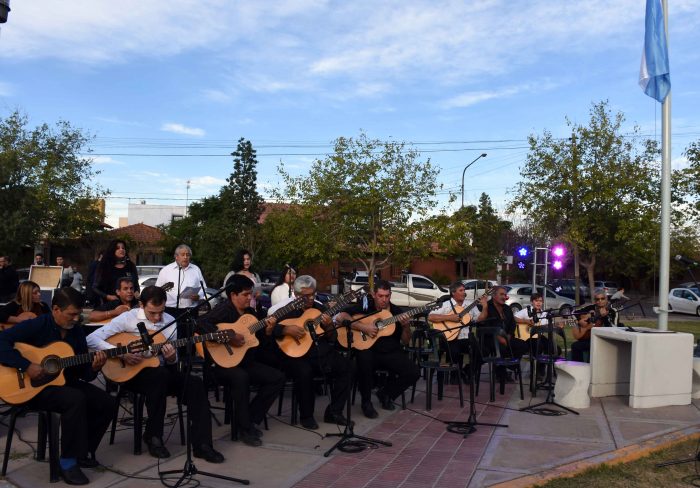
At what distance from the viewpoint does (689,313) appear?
3162cm

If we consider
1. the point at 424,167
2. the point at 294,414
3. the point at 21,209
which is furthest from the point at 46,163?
the point at 294,414

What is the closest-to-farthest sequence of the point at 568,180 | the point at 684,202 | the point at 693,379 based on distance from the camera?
the point at 693,379 < the point at 684,202 < the point at 568,180

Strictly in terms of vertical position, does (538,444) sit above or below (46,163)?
below

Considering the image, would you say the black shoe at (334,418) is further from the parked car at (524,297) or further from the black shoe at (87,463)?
the parked car at (524,297)

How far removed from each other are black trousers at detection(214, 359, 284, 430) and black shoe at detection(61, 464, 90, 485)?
1.61 m

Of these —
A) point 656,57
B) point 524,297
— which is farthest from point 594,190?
point 656,57

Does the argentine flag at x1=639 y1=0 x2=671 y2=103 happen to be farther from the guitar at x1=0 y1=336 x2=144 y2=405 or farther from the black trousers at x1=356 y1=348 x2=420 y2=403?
the guitar at x1=0 y1=336 x2=144 y2=405

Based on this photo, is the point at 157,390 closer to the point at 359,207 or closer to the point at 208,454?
the point at 208,454

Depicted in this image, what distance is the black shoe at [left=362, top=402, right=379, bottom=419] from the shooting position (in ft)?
25.4

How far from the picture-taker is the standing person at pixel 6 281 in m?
10.5

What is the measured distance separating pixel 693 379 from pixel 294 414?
18.0 ft

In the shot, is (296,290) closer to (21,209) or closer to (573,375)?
(573,375)

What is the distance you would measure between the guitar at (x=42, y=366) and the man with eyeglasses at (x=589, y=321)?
276 inches

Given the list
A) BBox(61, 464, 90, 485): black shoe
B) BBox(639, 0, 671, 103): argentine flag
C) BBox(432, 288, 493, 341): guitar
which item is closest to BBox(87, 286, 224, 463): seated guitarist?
BBox(61, 464, 90, 485): black shoe
